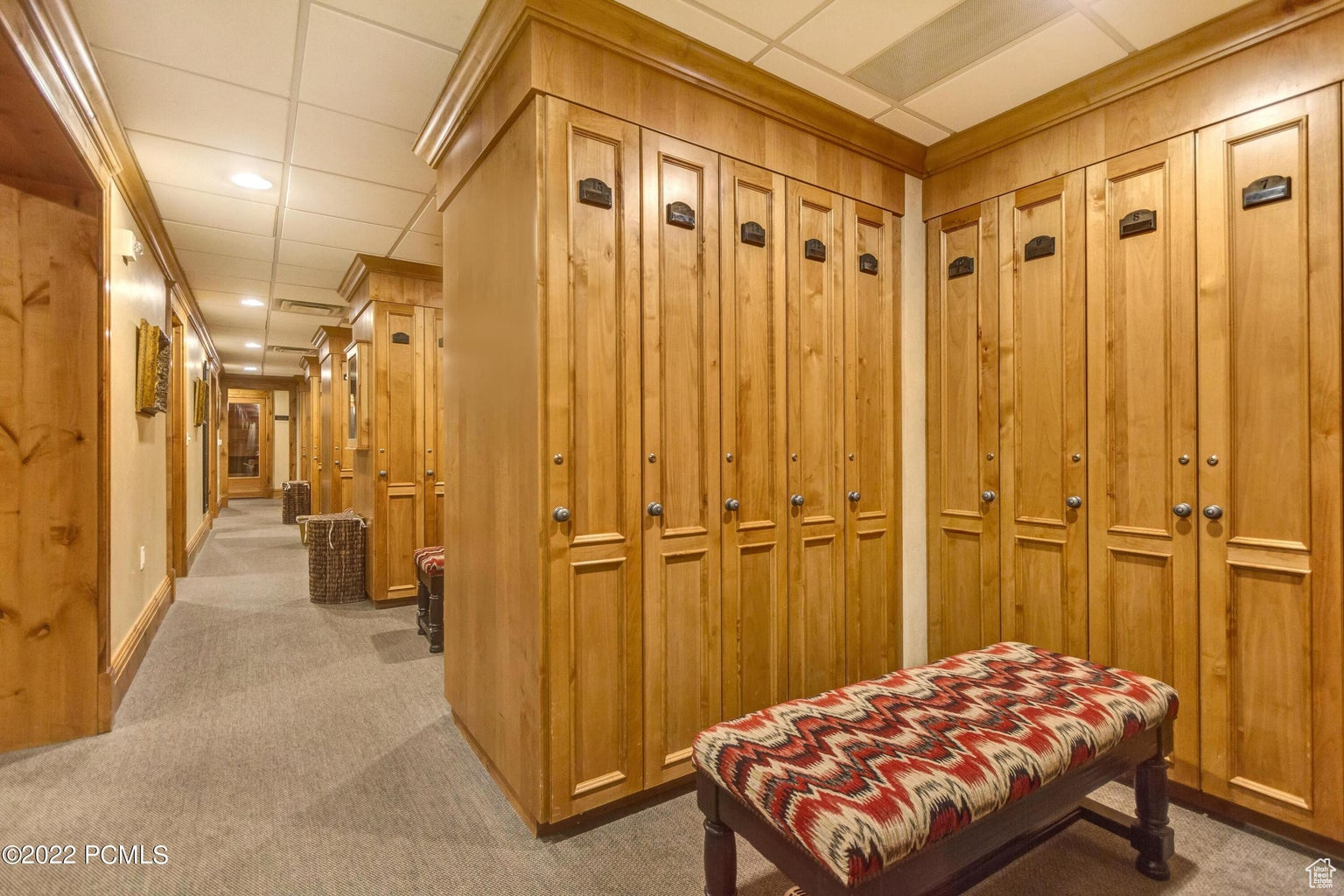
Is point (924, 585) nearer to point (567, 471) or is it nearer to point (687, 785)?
point (687, 785)

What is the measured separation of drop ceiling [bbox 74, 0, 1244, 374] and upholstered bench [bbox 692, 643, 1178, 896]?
220 centimetres

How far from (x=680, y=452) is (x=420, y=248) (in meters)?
3.38

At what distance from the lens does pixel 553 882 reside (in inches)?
72.0

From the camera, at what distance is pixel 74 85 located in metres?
2.32

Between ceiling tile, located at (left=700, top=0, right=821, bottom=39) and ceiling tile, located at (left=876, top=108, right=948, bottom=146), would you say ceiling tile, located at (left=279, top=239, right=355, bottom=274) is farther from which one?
ceiling tile, located at (left=876, top=108, right=948, bottom=146)

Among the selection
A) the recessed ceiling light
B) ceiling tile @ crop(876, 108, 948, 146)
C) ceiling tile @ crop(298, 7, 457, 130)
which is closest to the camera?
ceiling tile @ crop(298, 7, 457, 130)

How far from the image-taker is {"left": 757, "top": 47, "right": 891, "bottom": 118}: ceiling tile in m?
2.38

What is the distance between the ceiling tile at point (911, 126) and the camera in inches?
110

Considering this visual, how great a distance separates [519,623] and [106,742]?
211cm

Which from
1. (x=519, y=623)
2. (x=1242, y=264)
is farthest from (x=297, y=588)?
(x=1242, y=264)

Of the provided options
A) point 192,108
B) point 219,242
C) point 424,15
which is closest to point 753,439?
point 424,15

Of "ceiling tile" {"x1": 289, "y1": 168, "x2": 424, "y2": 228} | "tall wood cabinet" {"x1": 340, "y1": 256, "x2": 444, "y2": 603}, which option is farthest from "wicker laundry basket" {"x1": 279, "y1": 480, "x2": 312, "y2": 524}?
"ceiling tile" {"x1": 289, "y1": 168, "x2": 424, "y2": 228}

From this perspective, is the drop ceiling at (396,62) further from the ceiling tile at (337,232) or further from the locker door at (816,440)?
the locker door at (816,440)

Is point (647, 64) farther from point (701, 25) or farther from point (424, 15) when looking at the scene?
point (424, 15)
